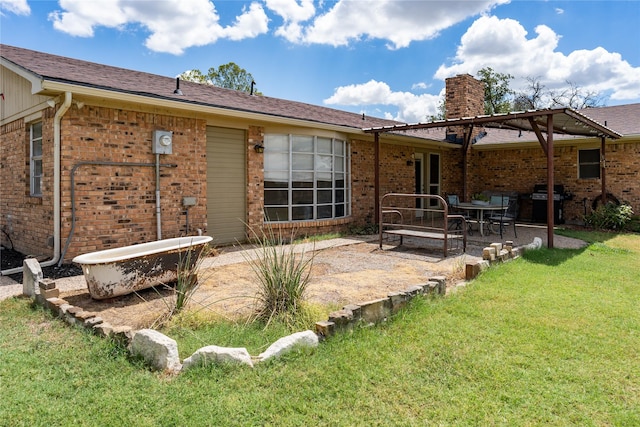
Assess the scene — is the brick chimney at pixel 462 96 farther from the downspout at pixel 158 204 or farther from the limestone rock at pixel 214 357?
the limestone rock at pixel 214 357

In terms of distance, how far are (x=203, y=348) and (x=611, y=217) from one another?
42.2ft

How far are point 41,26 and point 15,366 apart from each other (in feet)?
29.9

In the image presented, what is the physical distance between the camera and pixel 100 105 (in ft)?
22.1

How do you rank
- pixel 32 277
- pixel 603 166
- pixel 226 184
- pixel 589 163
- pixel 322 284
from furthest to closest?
1. pixel 589 163
2. pixel 603 166
3. pixel 226 184
4. pixel 322 284
5. pixel 32 277

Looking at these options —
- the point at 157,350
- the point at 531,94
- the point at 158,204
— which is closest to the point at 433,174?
the point at 158,204

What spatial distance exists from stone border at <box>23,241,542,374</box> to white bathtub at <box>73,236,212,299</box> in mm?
422

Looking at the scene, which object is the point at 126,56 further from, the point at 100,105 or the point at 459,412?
the point at 459,412

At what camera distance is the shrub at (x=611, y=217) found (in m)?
11.8

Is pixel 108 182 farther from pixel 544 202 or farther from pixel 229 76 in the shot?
pixel 229 76

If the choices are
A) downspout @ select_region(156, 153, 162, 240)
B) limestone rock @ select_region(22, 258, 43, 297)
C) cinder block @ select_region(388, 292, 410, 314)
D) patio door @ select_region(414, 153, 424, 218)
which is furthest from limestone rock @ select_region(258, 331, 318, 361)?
patio door @ select_region(414, 153, 424, 218)

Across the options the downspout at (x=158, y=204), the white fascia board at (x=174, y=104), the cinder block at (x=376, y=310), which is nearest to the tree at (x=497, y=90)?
the white fascia board at (x=174, y=104)

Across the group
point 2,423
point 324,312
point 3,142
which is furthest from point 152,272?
point 3,142

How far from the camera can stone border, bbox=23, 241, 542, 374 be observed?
3.14 m

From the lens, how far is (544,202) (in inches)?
556
